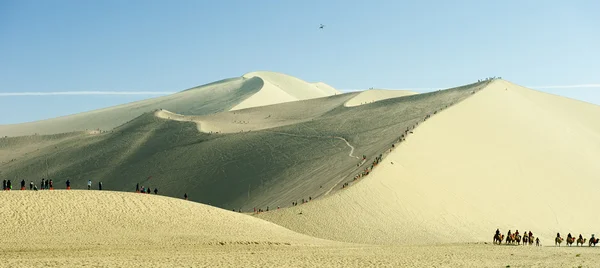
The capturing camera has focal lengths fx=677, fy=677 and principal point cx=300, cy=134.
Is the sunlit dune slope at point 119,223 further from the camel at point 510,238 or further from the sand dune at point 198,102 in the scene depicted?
the sand dune at point 198,102

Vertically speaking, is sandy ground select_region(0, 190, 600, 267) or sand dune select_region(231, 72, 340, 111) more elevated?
sand dune select_region(231, 72, 340, 111)

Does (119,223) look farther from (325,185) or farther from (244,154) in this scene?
(244,154)

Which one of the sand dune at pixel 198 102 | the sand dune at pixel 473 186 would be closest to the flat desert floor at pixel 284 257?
the sand dune at pixel 473 186

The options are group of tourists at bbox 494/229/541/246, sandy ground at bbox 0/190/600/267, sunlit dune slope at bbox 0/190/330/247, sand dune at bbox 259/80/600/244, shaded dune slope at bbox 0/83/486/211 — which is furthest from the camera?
shaded dune slope at bbox 0/83/486/211

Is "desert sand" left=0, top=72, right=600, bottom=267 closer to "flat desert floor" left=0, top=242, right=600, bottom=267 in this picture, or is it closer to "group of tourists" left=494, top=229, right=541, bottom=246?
"flat desert floor" left=0, top=242, right=600, bottom=267

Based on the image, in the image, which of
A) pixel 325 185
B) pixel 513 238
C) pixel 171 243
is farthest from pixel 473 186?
pixel 171 243

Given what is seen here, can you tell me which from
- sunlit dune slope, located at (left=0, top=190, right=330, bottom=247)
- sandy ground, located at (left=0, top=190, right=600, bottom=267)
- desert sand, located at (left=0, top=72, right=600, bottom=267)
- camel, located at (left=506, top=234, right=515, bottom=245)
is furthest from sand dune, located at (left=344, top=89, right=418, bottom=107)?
sandy ground, located at (left=0, top=190, right=600, bottom=267)
